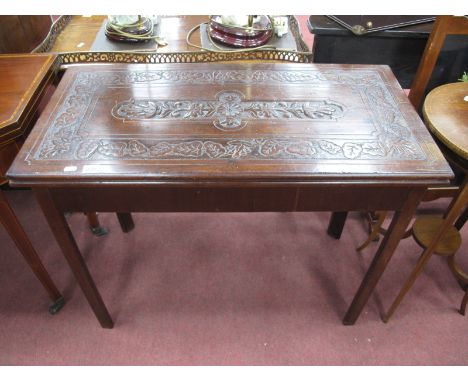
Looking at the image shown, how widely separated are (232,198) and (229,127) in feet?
0.69

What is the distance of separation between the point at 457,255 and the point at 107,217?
165 cm

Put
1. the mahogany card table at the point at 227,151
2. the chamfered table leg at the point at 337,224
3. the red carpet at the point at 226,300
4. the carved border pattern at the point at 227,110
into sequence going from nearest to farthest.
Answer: the mahogany card table at the point at 227,151 < the carved border pattern at the point at 227,110 < the red carpet at the point at 226,300 < the chamfered table leg at the point at 337,224

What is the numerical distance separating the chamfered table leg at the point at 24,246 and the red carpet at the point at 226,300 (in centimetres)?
8

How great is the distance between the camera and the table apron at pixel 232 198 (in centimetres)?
88

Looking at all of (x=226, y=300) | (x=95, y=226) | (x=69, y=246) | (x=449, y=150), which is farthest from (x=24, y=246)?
(x=449, y=150)

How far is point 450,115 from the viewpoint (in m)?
1.12

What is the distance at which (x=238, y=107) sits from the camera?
1.06 m

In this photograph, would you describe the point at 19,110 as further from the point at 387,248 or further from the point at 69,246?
the point at 387,248

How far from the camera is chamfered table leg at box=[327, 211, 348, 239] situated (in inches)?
61.9

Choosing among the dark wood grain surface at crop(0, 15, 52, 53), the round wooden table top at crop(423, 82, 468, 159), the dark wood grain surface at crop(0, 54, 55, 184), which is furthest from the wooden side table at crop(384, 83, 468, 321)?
the dark wood grain surface at crop(0, 15, 52, 53)

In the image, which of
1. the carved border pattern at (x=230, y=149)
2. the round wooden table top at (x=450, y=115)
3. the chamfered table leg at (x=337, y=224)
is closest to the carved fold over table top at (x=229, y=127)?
the carved border pattern at (x=230, y=149)

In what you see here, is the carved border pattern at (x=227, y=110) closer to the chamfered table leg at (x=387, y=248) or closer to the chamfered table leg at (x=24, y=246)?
the chamfered table leg at (x=387, y=248)

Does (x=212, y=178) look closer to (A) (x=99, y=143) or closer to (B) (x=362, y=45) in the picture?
(A) (x=99, y=143)

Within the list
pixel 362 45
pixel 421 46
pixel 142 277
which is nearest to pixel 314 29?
pixel 362 45
